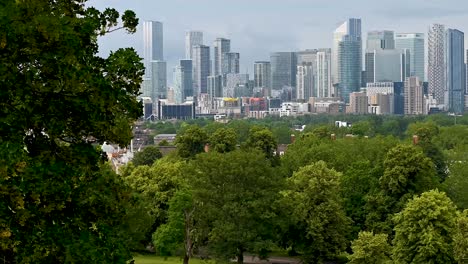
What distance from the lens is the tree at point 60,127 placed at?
10.3 m

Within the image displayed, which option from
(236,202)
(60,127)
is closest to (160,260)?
(236,202)

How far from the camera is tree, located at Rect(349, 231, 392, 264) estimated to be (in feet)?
117

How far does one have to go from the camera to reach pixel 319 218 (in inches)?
1597

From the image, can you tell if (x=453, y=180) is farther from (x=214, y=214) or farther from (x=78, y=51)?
(x=78, y=51)

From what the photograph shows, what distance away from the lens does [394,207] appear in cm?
4144

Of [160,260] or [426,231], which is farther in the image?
[160,260]

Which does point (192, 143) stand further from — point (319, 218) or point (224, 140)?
point (319, 218)

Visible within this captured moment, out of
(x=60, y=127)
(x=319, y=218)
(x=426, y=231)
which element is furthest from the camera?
(x=319, y=218)

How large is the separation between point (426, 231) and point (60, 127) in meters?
25.6

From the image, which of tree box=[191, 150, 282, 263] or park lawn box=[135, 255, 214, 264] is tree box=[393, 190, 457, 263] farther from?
park lawn box=[135, 255, 214, 264]

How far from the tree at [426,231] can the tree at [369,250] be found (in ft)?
2.80

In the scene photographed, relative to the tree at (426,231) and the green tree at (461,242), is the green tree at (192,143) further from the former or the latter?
the green tree at (461,242)

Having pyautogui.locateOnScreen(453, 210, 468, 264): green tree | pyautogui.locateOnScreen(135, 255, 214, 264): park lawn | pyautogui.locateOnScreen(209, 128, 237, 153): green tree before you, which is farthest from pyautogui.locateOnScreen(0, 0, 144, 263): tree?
pyautogui.locateOnScreen(209, 128, 237, 153): green tree

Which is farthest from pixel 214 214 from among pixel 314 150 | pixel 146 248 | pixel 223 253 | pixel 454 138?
pixel 454 138
